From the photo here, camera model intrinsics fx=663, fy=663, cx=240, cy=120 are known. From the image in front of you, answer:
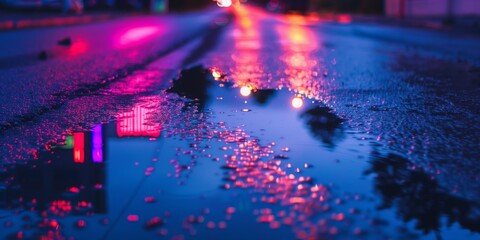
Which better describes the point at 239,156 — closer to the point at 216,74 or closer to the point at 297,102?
the point at 297,102

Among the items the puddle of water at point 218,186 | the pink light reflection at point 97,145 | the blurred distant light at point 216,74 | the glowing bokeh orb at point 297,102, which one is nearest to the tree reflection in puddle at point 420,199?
the puddle of water at point 218,186

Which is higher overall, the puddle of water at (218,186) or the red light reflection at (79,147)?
the red light reflection at (79,147)

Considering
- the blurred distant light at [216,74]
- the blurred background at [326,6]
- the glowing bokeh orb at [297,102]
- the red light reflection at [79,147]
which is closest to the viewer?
the red light reflection at [79,147]

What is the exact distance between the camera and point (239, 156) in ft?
17.9

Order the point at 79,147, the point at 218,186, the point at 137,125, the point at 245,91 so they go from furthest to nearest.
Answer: the point at 245,91
the point at 137,125
the point at 79,147
the point at 218,186

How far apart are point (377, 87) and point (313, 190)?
5.81m

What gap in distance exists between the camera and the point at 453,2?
3878 cm

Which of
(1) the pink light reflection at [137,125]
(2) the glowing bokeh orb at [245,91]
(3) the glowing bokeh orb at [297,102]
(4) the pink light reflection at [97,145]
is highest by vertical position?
(2) the glowing bokeh orb at [245,91]

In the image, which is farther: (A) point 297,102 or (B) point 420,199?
(A) point 297,102

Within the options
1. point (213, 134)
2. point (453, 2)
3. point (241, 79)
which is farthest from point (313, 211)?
point (453, 2)

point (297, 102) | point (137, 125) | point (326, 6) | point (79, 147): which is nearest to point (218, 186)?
point (79, 147)

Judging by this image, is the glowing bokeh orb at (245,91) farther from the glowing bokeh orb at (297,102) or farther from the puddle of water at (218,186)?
the puddle of water at (218,186)

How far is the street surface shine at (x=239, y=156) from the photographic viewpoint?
3850 mm

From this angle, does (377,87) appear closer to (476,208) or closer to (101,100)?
(101,100)
